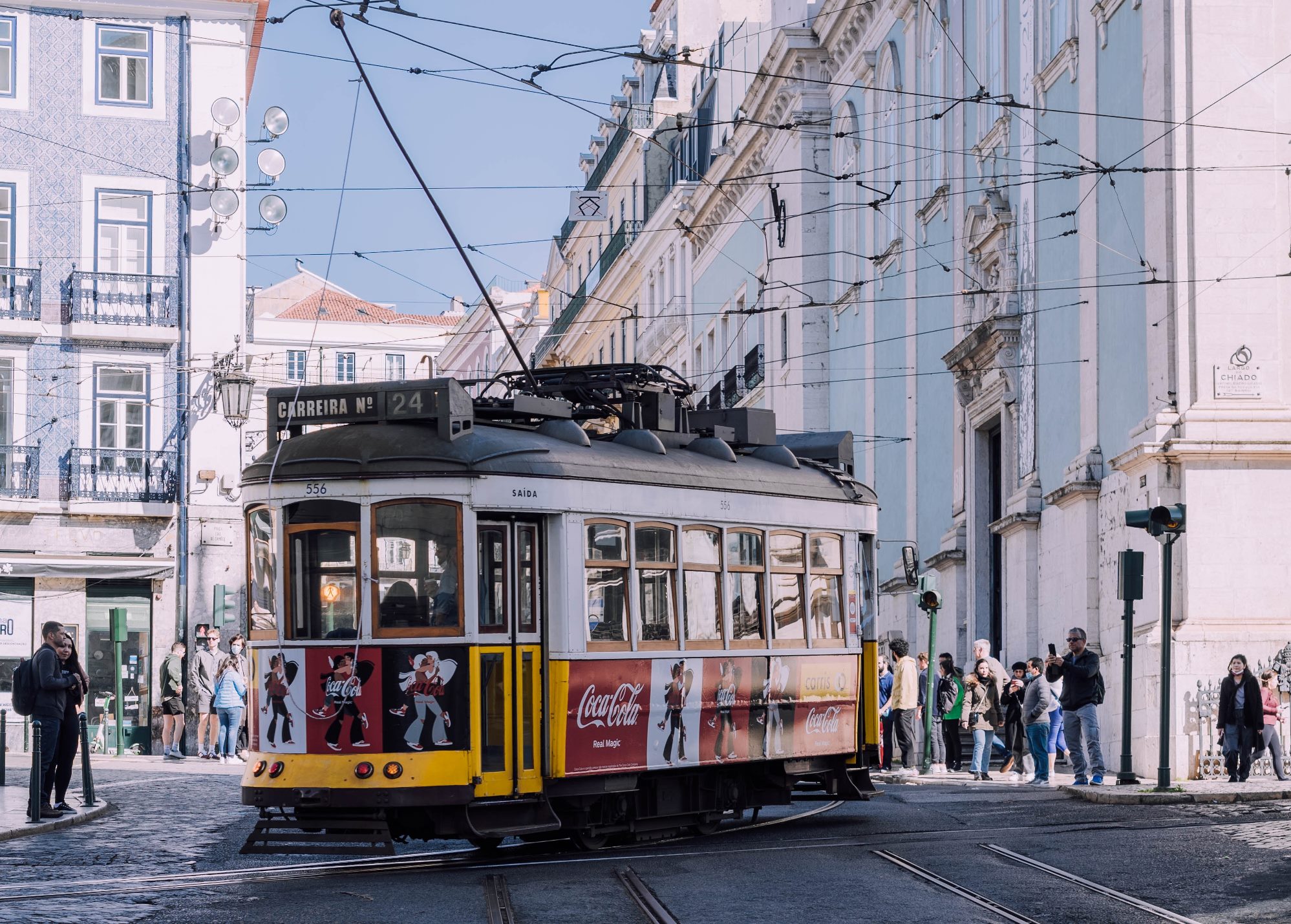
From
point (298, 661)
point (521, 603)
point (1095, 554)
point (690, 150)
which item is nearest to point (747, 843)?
point (521, 603)

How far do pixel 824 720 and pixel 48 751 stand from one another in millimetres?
6517

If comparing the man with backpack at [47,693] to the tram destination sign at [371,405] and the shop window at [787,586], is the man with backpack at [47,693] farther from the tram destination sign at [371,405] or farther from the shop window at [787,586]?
the shop window at [787,586]

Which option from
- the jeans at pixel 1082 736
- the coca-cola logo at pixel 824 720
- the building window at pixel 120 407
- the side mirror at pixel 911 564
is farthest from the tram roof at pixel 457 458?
the building window at pixel 120 407

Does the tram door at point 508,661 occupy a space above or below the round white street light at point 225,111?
below

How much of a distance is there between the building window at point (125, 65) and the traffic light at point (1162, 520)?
22069mm

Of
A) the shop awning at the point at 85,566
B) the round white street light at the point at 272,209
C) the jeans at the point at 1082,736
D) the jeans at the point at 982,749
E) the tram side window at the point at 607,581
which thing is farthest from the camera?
the round white street light at the point at 272,209

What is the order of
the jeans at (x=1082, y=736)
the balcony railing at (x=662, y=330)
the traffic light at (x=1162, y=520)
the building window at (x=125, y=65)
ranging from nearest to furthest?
1. the traffic light at (x=1162, y=520)
2. the jeans at (x=1082, y=736)
3. the building window at (x=125, y=65)
4. the balcony railing at (x=662, y=330)

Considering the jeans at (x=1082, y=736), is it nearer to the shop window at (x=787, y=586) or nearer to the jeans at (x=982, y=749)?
the jeans at (x=982, y=749)

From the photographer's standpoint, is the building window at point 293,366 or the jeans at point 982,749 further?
the building window at point 293,366

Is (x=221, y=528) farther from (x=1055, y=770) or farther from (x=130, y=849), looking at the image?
(x=130, y=849)

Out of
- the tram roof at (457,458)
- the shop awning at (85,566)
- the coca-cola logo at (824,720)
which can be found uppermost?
the tram roof at (457,458)

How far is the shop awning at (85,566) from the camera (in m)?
35.0

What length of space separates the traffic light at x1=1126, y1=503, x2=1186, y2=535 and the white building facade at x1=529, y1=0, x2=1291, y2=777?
1.90 meters

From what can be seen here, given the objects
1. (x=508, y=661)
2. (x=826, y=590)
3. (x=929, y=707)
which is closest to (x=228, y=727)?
(x=929, y=707)
